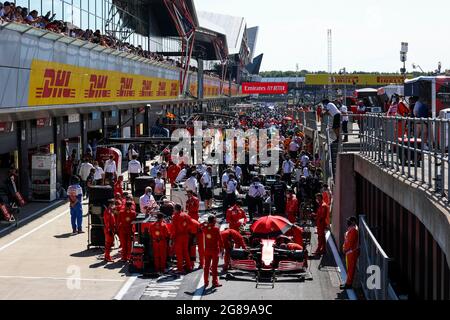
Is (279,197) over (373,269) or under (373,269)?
over

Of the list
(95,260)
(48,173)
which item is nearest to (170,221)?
(95,260)

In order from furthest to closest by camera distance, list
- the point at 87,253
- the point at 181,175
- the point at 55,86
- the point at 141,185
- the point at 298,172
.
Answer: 1. the point at 298,172
2. the point at 181,175
3. the point at 55,86
4. the point at 141,185
5. the point at 87,253

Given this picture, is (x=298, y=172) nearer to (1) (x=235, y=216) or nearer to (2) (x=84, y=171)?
(2) (x=84, y=171)

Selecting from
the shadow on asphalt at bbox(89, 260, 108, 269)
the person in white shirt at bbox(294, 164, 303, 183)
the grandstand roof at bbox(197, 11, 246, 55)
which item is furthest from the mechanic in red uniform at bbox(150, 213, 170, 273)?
the grandstand roof at bbox(197, 11, 246, 55)

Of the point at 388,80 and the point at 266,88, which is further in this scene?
the point at 266,88

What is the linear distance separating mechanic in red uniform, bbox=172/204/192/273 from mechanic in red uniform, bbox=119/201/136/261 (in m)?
1.21

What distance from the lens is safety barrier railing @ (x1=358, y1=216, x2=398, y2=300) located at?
10.6m

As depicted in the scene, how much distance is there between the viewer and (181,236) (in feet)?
47.9

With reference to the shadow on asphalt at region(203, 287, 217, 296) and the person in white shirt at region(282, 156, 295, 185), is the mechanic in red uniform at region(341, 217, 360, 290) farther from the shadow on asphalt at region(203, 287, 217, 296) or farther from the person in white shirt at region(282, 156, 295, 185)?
the person in white shirt at region(282, 156, 295, 185)

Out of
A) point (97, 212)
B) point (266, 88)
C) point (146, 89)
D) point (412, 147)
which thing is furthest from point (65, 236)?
point (266, 88)

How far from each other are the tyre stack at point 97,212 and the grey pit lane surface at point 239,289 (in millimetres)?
3036

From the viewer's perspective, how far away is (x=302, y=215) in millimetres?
21156

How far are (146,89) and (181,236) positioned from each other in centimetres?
2516

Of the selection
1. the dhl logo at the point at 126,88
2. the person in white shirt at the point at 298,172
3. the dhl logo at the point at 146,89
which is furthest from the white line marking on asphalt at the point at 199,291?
the dhl logo at the point at 146,89
